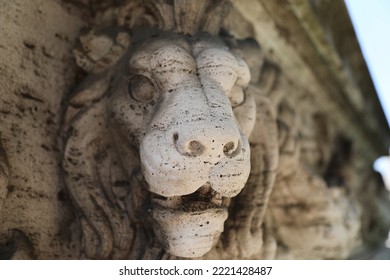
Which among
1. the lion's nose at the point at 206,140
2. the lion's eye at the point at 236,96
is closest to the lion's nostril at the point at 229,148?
the lion's nose at the point at 206,140

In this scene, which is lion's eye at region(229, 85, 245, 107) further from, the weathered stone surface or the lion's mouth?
the lion's mouth

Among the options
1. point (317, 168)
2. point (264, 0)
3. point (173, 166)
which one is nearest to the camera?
point (173, 166)

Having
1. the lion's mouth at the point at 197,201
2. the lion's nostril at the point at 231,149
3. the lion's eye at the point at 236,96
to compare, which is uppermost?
the lion's eye at the point at 236,96

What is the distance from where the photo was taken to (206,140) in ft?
2.23

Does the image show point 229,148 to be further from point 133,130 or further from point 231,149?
point 133,130

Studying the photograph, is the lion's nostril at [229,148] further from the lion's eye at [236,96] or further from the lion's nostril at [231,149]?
the lion's eye at [236,96]

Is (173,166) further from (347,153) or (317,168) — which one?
(347,153)

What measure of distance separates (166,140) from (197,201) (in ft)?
0.37

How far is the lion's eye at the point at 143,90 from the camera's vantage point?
799 millimetres

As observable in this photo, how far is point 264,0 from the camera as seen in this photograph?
112cm

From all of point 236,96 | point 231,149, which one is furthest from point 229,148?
point 236,96

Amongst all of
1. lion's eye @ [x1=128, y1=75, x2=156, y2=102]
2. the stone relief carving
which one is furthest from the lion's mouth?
lion's eye @ [x1=128, y1=75, x2=156, y2=102]
